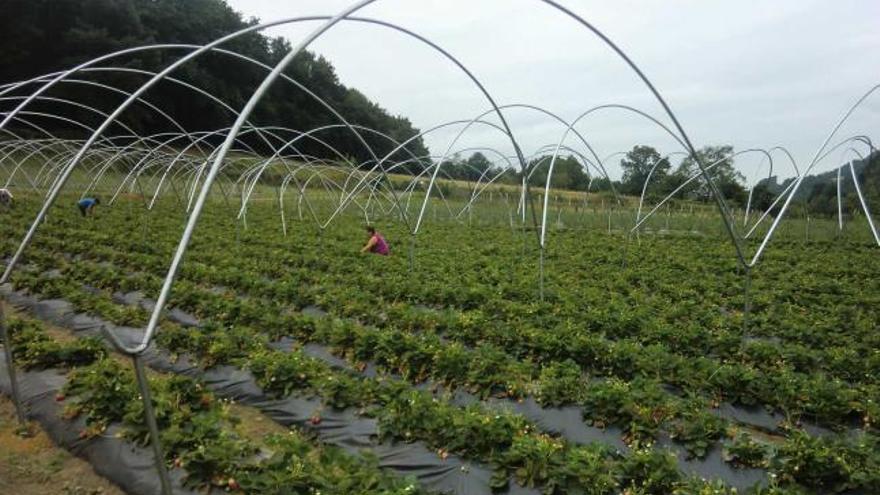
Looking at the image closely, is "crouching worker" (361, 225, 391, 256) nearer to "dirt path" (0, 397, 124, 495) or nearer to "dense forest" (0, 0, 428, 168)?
"dirt path" (0, 397, 124, 495)

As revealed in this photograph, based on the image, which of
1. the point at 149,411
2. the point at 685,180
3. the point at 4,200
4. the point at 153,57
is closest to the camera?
the point at 149,411

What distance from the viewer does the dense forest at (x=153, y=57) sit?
39.0 metres

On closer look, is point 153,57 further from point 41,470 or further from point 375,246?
point 41,470

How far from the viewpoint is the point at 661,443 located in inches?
207

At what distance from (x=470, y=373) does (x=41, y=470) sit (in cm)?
424


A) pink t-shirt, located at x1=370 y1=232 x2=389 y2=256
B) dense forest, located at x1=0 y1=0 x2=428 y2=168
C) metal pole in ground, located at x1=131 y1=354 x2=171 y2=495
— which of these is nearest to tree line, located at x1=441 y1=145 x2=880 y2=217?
pink t-shirt, located at x1=370 y1=232 x2=389 y2=256

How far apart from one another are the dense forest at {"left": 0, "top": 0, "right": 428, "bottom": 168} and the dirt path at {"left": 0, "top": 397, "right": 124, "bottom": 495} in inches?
1065

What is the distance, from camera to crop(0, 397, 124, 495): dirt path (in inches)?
189

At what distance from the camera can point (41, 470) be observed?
16.6ft

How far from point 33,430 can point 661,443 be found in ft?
20.7

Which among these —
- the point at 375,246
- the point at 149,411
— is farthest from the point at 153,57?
the point at 149,411

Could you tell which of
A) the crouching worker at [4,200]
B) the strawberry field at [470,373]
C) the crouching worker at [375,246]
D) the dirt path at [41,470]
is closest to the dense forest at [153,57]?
the crouching worker at [4,200]

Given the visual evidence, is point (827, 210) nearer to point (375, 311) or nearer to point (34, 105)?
point (375, 311)

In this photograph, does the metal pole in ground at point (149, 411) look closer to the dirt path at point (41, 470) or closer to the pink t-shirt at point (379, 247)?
the dirt path at point (41, 470)
